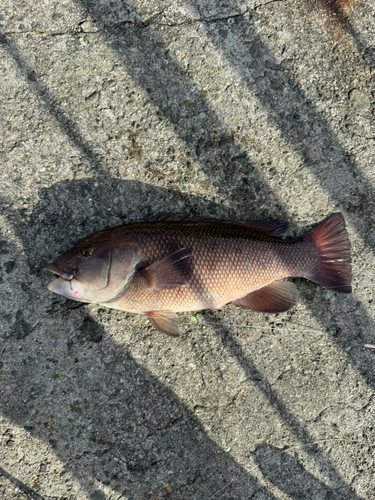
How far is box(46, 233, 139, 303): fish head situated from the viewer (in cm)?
243

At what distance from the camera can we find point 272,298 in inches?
110

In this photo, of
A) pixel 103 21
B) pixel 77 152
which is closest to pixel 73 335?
pixel 77 152

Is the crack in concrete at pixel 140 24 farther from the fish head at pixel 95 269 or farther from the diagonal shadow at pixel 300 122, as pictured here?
the fish head at pixel 95 269

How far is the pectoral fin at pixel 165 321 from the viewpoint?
2656 mm

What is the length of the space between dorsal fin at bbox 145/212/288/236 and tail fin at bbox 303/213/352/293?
0.70ft

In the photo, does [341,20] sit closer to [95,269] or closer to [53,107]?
[53,107]

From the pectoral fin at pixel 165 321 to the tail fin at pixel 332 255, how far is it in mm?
1133

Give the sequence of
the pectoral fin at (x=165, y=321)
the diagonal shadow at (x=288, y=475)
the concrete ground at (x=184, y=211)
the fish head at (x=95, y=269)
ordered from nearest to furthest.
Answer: the fish head at (x=95, y=269) < the pectoral fin at (x=165, y=321) < the concrete ground at (x=184, y=211) < the diagonal shadow at (x=288, y=475)

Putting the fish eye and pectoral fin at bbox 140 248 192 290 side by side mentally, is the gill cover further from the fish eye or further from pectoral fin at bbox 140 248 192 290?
pectoral fin at bbox 140 248 192 290

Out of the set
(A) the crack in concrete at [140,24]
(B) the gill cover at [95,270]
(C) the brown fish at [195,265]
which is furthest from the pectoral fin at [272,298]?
(A) the crack in concrete at [140,24]

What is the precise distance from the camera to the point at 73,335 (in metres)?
2.80

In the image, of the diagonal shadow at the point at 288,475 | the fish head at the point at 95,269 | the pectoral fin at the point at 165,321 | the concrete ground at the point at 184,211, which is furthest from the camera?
the diagonal shadow at the point at 288,475

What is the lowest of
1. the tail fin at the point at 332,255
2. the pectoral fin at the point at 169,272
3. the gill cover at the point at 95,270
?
the tail fin at the point at 332,255

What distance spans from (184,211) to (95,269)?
0.90m
